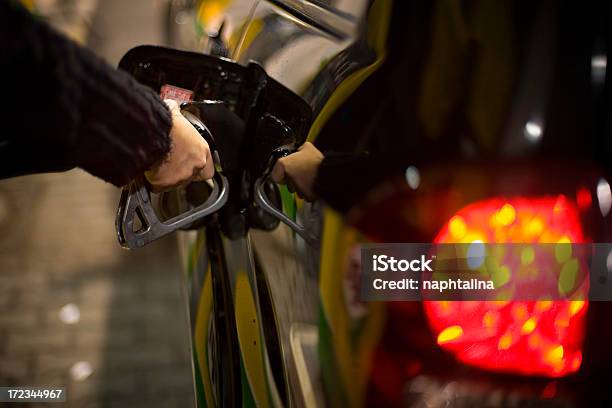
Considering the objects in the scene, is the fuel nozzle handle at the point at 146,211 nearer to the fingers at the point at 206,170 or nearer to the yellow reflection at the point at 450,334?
the fingers at the point at 206,170

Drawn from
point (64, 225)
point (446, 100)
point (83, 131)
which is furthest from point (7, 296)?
point (446, 100)

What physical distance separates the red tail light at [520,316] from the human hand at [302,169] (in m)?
0.18

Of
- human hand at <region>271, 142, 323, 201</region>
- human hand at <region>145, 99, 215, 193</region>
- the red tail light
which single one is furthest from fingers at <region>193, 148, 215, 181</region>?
the red tail light

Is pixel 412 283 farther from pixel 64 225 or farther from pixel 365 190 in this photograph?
pixel 64 225

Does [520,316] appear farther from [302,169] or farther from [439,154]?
[302,169]

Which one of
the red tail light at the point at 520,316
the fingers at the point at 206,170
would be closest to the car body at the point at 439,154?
the red tail light at the point at 520,316

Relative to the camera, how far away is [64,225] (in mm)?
1608

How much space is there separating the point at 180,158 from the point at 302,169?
158 mm

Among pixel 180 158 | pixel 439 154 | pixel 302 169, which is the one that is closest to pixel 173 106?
pixel 180 158

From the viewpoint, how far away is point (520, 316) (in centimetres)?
69

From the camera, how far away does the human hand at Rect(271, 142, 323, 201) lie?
78cm

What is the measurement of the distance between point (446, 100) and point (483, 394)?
345mm

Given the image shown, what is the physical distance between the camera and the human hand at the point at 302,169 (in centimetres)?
78

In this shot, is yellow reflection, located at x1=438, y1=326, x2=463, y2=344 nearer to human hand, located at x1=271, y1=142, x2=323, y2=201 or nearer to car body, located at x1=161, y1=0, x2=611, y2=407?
car body, located at x1=161, y1=0, x2=611, y2=407
